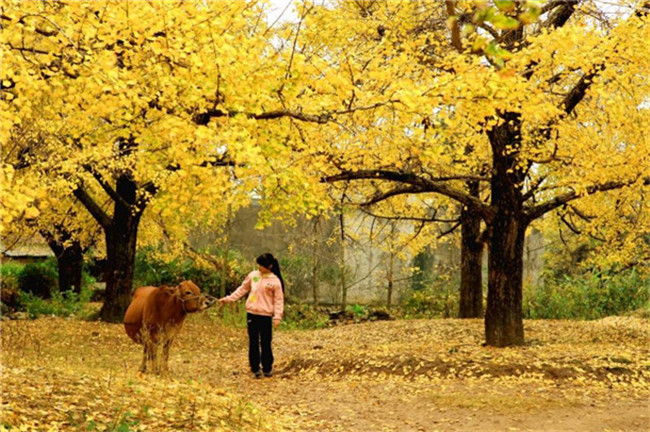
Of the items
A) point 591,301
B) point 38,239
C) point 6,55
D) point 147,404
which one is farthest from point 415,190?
point 38,239

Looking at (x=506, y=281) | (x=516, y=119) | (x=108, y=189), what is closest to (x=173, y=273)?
(x=108, y=189)

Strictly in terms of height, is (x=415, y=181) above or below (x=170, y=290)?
above

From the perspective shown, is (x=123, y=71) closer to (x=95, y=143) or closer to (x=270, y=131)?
(x=270, y=131)

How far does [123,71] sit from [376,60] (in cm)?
387

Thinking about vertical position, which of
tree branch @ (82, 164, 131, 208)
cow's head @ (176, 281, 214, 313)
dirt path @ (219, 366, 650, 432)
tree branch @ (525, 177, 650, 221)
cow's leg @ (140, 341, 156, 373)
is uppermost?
tree branch @ (82, 164, 131, 208)

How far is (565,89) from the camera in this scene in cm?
1330

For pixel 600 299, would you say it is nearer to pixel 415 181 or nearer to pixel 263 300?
pixel 415 181

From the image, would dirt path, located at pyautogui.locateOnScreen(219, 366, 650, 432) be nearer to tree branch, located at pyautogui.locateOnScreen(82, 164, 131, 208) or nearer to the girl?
the girl

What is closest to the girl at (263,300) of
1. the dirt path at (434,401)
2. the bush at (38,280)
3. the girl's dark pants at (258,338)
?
the girl's dark pants at (258,338)

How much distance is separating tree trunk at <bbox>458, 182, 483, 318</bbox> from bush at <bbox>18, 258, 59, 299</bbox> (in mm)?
12590

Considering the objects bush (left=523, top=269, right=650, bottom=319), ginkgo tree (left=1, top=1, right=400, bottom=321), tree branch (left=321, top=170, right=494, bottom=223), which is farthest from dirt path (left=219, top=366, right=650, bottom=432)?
bush (left=523, top=269, right=650, bottom=319)

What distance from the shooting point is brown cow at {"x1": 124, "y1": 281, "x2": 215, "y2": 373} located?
8.95m

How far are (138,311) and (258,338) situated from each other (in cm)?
184

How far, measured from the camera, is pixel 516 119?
11.2 meters
